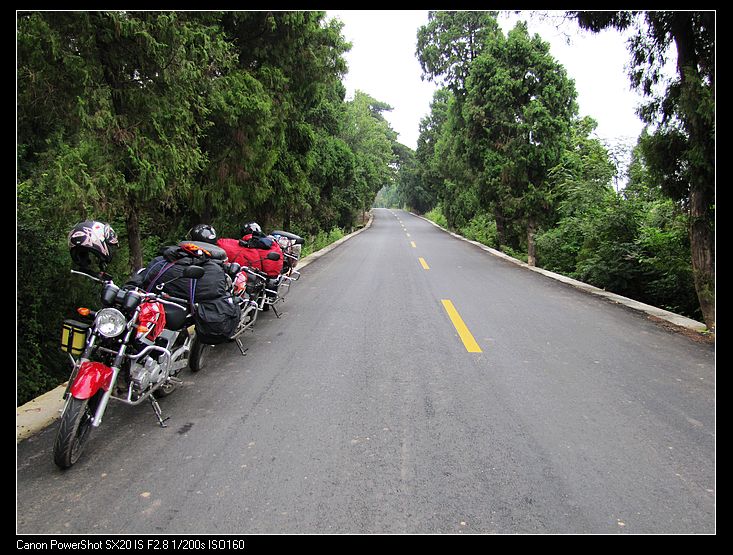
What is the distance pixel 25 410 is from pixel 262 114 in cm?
624

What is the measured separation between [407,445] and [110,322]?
7.42 feet

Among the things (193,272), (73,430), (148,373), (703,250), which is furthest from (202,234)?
(703,250)

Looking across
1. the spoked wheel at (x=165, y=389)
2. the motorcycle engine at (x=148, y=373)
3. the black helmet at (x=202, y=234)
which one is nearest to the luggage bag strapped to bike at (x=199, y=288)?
the spoked wheel at (x=165, y=389)

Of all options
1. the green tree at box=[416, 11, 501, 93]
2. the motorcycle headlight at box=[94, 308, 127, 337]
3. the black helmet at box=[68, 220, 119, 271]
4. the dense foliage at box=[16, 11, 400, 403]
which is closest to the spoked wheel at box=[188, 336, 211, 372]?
the black helmet at box=[68, 220, 119, 271]

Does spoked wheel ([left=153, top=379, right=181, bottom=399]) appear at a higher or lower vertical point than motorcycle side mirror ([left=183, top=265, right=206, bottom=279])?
lower

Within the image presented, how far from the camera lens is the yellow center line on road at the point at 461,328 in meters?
5.71

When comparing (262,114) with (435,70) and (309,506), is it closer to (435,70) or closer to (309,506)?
(309,506)

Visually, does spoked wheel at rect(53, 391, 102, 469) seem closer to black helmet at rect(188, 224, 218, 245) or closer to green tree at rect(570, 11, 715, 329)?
black helmet at rect(188, 224, 218, 245)

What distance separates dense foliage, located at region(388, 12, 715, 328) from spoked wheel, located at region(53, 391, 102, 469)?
6764mm

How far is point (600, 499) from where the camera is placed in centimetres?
266

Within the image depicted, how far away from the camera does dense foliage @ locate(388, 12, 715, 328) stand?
6.11m

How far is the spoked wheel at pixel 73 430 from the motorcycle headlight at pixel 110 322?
0.42 m

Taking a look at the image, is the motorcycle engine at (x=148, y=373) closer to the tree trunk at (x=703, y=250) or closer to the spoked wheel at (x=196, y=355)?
Result: the spoked wheel at (x=196, y=355)

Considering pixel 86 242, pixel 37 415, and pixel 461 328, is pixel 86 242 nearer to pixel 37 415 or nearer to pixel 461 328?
pixel 37 415
